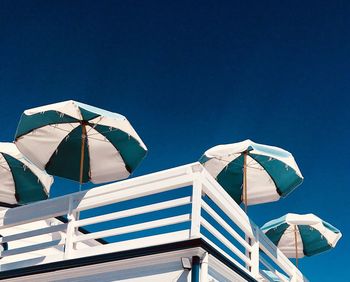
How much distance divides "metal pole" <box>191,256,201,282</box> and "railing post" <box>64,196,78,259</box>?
212 centimetres

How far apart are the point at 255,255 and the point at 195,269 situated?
8.50 ft

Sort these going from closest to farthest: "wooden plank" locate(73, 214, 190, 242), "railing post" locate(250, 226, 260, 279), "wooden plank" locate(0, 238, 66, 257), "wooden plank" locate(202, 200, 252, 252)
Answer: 1. "wooden plank" locate(73, 214, 190, 242)
2. "wooden plank" locate(202, 200, 252, 252)
3. "wooden plank" locate(0, 238, 66, 257)
4. "railing post" locate(250, 226, 260, 279)

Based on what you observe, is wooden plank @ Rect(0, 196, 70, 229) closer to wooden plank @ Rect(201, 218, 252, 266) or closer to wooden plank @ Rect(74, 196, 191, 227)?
wooden plank @ Rect(74, 196, 191, 227)

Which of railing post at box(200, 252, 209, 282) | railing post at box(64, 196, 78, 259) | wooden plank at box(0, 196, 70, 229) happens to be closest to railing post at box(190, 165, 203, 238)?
railing post at box(200, 252, 209, 282)

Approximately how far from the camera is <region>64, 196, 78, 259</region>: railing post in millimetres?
9180

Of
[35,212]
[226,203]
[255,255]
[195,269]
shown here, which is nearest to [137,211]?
[195,269]

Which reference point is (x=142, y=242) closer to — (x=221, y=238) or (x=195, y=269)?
(x=195, y=269)

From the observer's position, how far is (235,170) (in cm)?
1371

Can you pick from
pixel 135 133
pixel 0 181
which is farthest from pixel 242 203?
pixel 0 181

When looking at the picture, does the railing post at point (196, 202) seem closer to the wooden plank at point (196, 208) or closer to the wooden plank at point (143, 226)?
the wooden plank at point (196, 208)

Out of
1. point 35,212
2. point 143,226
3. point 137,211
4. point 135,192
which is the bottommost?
point 143,226

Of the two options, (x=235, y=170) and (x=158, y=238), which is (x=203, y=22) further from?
(x=158, y=238)

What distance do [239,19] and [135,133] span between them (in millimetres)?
15388

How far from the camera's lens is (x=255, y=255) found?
10.3m
